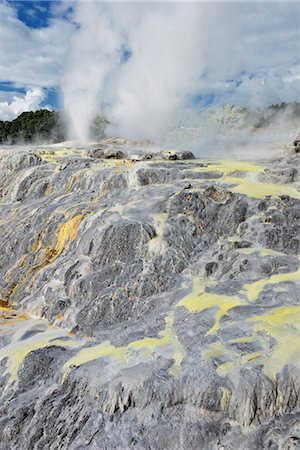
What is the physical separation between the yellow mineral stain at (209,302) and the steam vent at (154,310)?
6 cm

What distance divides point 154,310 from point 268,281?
348 centimetres

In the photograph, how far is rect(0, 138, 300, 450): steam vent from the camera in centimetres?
841

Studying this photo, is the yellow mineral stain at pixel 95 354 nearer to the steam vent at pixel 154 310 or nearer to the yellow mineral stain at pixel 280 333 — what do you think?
the steam vent at pixel 154 310

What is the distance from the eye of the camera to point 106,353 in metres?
10.4

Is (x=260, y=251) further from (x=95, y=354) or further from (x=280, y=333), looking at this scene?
Answer: (x=95, y=354)

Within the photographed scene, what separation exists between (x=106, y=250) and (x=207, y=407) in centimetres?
735

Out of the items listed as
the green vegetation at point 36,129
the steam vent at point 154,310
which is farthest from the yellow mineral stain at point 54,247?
the green vegetation at point 36,129

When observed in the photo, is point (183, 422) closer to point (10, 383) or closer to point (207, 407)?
point (207, 407)

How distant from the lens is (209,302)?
460 inches

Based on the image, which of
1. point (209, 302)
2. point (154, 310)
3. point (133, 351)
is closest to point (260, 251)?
point (209, 302)

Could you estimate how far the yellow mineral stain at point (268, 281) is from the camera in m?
12.0

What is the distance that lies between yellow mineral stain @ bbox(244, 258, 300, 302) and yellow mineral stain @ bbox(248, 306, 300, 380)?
1.09 m

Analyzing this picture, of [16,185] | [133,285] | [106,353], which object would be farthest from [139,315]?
[16,185]

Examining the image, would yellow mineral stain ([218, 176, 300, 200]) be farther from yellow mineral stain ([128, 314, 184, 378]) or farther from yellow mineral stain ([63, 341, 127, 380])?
yellow mineral stain ([63, 341, 127, 380])
